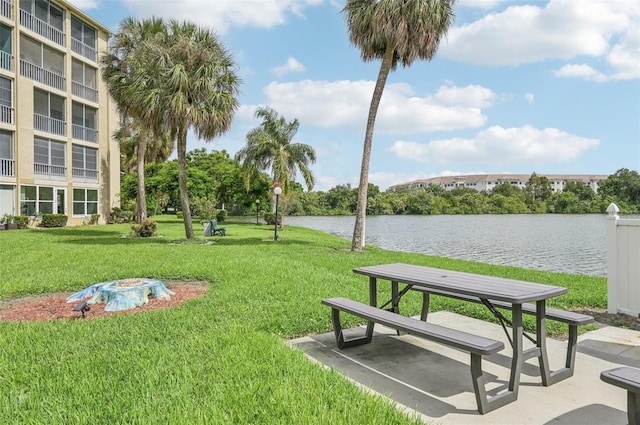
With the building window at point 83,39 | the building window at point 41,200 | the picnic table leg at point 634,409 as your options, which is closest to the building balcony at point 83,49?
the building window at point 83,39

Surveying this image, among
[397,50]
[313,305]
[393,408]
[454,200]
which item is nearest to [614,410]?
[393,408]

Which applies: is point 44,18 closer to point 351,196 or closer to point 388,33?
point 388,33

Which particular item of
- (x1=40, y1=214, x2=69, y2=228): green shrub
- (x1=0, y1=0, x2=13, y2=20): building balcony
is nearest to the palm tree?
(x1=40, y1=214, x2=69, y2=228): green shrub

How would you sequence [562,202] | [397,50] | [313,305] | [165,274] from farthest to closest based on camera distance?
1. [562,202]
2. [397,50]
3. [165,274]
4. [313,305]

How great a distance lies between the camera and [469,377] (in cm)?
388

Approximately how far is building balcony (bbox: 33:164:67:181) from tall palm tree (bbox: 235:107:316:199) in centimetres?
1215

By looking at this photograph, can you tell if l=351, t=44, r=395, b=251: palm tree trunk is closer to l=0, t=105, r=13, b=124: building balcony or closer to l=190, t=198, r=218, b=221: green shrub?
l=0, t=105, r=13, b=124: building balcony

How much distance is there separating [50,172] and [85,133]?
4050 mm

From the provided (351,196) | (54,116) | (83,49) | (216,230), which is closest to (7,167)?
(54,116)

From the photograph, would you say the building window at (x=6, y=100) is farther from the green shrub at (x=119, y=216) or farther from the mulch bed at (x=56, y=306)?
the mulch bed at (x=56, y=306)

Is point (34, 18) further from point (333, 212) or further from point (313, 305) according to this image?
point (333, 212)

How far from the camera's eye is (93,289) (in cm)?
717

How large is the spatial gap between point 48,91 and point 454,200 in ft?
252

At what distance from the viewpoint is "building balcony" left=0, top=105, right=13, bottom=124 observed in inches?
866
